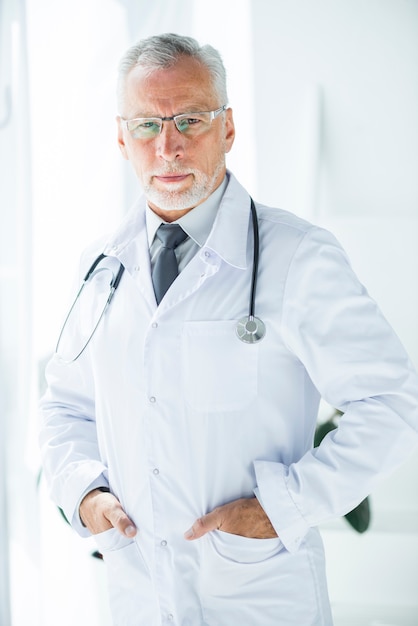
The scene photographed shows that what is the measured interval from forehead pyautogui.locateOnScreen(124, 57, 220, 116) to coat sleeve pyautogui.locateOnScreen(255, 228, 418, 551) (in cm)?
35

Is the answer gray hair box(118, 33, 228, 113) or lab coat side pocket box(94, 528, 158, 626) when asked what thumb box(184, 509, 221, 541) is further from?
gray hair box(118, 33, 228, 113)

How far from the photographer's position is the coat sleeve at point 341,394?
1.09 meters

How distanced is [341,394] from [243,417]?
167 mm

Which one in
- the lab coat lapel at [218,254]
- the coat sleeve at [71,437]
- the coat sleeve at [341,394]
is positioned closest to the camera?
the coat sleeve at [341,394]

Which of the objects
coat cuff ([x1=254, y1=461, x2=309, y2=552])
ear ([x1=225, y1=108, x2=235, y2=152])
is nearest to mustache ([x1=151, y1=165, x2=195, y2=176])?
ear ([x1=225, y1=108, x2=235, y2=152])

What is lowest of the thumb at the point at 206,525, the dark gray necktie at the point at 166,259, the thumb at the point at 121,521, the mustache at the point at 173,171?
the thumb at the point at 121,521

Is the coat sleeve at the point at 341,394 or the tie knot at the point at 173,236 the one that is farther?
the tie knot at the point at 173,236

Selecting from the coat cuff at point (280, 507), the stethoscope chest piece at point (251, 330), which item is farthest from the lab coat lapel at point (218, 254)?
the coat cuff at point (280, 507)

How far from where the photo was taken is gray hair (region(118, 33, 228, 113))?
4.04 ft

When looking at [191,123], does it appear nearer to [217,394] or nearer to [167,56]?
[167,56]

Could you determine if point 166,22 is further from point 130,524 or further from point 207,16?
point 130,524

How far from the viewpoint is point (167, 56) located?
4.03ft

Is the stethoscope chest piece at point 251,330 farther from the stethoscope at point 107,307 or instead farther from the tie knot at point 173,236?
the tie knot at point 173,236

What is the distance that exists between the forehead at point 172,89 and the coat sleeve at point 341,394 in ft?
1.16
